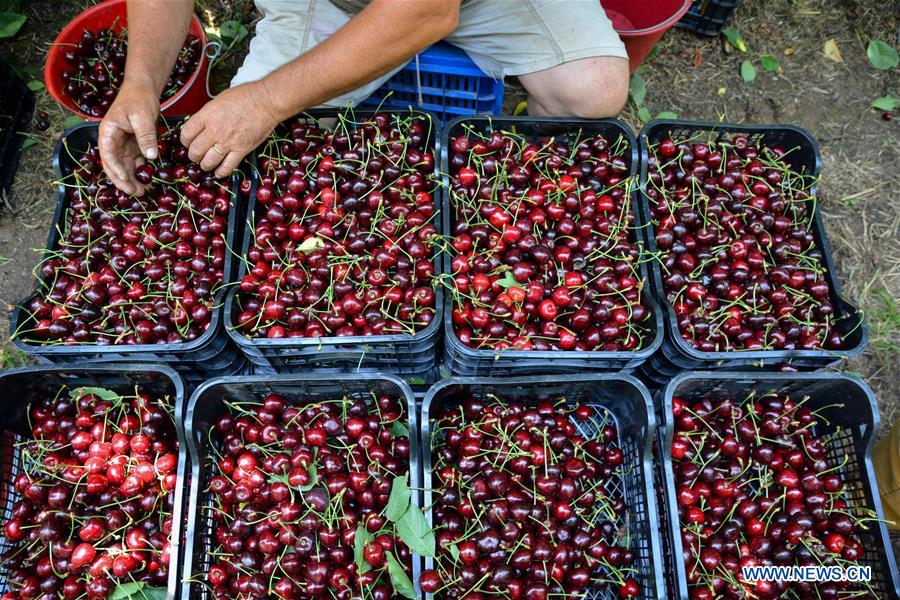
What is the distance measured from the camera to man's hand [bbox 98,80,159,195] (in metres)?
2.34

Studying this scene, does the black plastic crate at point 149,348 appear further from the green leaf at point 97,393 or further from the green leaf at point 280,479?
the green leaf at point 280,479

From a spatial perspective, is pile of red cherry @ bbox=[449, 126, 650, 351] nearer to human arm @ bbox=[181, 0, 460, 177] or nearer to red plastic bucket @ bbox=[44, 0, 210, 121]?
human arm @ bbox=[181, 0, 460, 177]

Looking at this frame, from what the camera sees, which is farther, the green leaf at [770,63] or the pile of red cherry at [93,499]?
the green leaf at [770,63]

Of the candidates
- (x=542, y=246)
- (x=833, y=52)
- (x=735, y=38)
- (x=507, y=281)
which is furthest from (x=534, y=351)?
(x=833, y=52)

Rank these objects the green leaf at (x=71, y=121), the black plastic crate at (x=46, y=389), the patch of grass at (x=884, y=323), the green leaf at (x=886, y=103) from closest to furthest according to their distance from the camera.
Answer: the black plastic crate at (x=46, y=389) → the patch of grass at (x=884, y=323) → the green leaf at (x=71, y=121) → the green leaf at (x=886, y=103)

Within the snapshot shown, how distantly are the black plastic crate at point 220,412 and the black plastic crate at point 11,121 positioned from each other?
8.14ft

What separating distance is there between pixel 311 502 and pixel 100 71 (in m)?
2.81

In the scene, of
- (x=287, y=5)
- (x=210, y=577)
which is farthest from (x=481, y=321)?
(x=287, y=5)

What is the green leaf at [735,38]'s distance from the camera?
4.11 m

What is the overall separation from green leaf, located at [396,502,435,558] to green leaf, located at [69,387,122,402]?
1.23 metres

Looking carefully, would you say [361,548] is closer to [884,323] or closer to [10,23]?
[884,323]

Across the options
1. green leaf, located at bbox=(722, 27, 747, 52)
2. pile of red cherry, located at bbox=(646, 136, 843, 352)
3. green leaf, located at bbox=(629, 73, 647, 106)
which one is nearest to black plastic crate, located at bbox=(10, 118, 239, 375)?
pile of red cherry, located at bbox=(646, 136, 843, 352)

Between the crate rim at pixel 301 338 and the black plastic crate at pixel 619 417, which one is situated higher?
the crate rim at pixel 301 338

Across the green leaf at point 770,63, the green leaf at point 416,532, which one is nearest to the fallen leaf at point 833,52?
the green leaf at point 770,63
